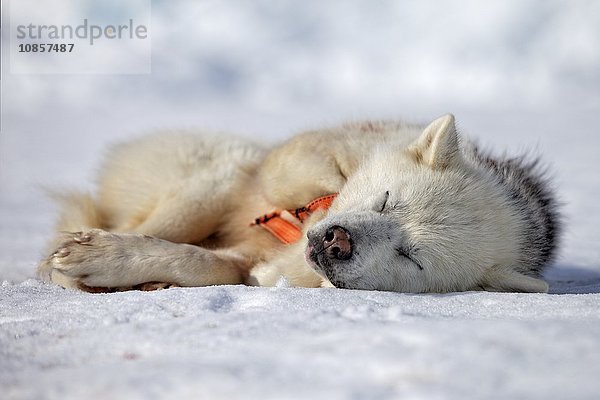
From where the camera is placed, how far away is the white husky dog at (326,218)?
329 cm

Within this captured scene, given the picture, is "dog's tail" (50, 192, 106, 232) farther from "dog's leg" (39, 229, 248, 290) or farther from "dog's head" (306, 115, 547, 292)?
"dog's head" (306, 115, 547, 292)

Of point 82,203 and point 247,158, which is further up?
point 247,158

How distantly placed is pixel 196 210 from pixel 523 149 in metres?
2.42

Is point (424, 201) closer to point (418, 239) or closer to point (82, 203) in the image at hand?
point (418, 239)

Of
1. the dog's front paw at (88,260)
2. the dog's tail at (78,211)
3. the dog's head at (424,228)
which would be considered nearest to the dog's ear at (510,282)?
the dog's head at (424,228)

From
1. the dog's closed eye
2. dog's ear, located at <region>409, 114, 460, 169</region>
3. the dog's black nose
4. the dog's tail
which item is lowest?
the dog's tail

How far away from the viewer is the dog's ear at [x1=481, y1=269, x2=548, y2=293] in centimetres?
335

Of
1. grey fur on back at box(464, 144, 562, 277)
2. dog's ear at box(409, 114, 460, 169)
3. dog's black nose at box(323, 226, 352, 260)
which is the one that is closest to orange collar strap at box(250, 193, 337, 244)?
dog's ear at box(409, 114, 460, 169)

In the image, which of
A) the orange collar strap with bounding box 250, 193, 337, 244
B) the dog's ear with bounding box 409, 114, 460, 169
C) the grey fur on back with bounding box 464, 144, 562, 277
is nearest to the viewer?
the dog's ear with bounding box 409, 114, 460, 169

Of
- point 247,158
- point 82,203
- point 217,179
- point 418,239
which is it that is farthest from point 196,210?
point 418,239

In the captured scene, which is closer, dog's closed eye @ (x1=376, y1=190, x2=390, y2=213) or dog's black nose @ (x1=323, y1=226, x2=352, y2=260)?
dog's black nose @ (x1=323, y1=226, x2=352, y2=260)

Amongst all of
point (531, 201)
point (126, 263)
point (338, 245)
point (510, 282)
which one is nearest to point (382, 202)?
point (338, 245)

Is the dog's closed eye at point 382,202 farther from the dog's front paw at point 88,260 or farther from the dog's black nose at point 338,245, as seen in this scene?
the dog's front paw at point 88,260

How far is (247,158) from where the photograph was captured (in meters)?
4.77
